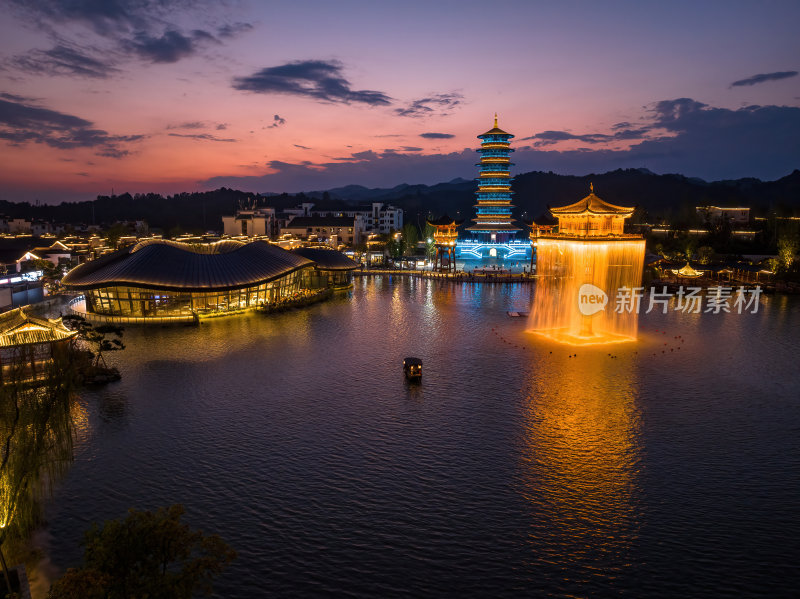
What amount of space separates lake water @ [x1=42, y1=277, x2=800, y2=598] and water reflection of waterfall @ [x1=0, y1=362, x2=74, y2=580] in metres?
1.77

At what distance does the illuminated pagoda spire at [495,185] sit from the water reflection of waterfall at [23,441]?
10196 centimetres

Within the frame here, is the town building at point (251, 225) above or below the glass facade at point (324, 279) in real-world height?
above

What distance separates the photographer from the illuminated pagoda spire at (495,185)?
114688 mm

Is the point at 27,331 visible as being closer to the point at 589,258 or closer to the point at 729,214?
the point at 589,258

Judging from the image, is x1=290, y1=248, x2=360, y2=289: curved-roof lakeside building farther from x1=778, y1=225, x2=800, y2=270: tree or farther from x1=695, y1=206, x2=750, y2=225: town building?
x1=695, y1=206, x2=750, y2=225: town building

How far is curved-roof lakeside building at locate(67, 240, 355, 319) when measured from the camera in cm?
5266

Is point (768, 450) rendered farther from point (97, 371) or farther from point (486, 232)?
point (486, 232)

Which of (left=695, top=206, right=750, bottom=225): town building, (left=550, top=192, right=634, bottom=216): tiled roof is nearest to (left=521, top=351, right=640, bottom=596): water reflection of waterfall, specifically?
(left=550, top=192, right=634, bottom=216): tiled roof

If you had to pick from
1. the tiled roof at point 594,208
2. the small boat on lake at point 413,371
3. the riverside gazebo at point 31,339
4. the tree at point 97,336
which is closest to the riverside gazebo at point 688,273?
the tiled roof at point 594,208

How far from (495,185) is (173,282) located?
7970 centimetres

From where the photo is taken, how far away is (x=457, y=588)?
15.8 meters

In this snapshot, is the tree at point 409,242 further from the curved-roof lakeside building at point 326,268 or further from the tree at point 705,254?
the tree at point 705,254

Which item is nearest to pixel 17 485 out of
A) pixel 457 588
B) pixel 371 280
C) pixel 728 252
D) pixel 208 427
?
pixel 208 427

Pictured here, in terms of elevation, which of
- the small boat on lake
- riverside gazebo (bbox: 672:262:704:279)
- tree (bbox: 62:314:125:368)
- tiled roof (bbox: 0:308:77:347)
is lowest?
the small boat on lake
